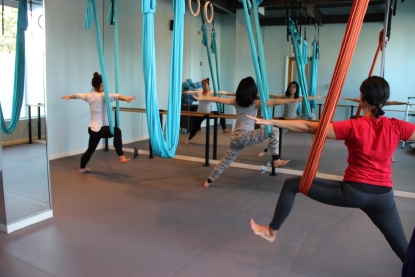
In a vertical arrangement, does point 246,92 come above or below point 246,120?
above

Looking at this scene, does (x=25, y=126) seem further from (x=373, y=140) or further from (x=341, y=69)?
(x=373, y=140)

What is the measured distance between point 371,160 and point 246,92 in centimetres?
228

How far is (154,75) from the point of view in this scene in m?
3.27

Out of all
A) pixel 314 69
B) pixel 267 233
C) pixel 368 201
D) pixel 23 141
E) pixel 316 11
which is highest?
pixel 316 11

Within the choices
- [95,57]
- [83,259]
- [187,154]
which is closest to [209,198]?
[83,259]

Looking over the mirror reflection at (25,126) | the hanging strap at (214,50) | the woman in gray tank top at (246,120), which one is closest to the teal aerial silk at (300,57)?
the woman in gray tank top at (246,120)

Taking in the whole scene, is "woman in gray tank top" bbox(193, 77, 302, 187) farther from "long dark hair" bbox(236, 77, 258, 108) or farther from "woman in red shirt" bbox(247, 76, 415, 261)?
"woman in red shirt" bbox(247, 76, 415, 261)

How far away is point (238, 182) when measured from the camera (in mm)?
4871

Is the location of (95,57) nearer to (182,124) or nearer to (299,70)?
(182,124)

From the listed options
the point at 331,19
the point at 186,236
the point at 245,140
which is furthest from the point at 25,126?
the point at 331,19

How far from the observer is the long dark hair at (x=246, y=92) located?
421cm

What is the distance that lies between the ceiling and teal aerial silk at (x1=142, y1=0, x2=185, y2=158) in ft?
7.50

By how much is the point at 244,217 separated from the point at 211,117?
2551 mm

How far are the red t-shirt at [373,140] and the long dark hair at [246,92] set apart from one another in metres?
2.18
